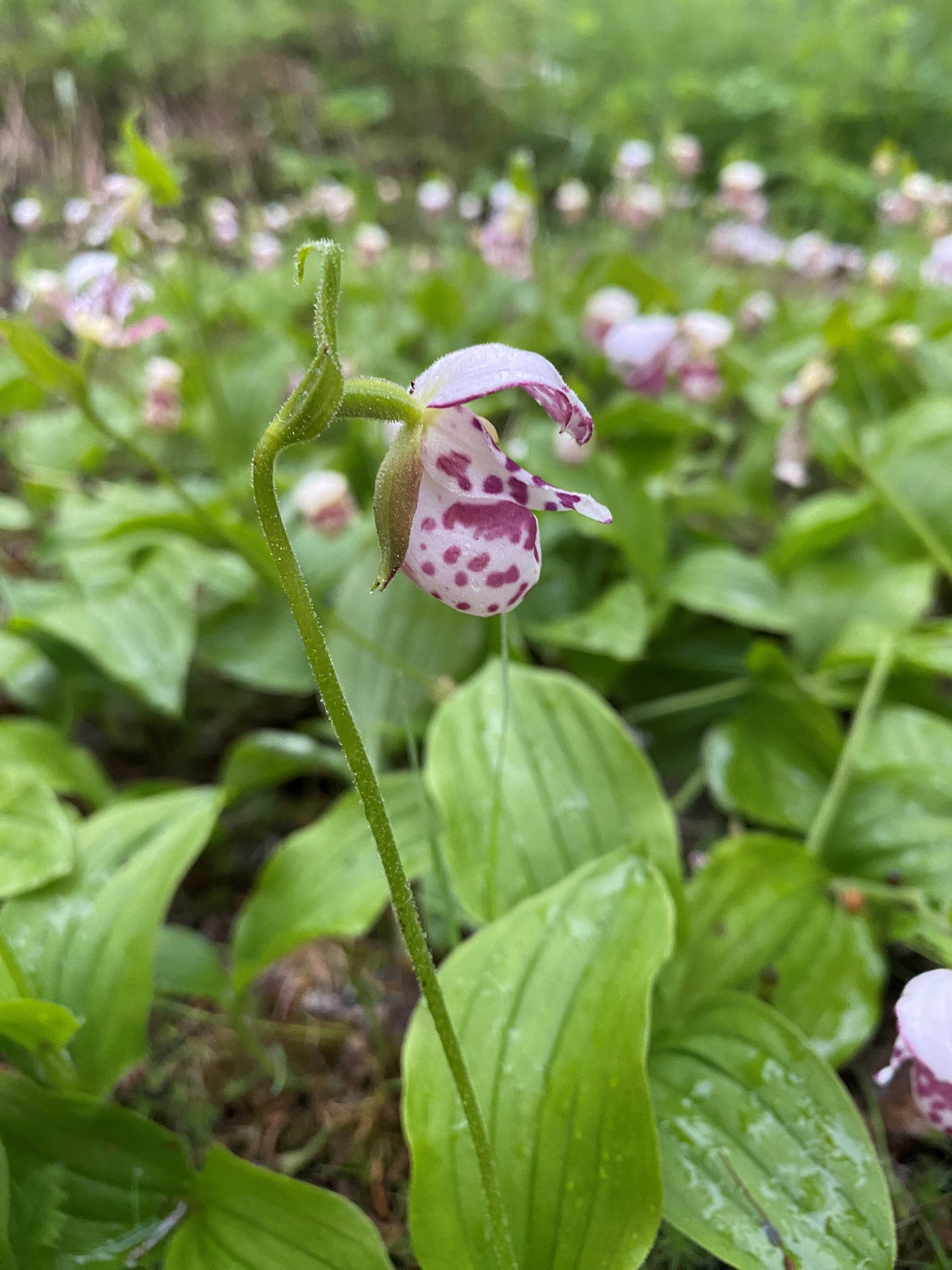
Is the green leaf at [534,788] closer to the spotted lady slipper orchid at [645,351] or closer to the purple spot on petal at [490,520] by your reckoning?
the purple spot on petal at [490,520]

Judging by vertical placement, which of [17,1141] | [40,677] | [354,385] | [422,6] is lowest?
[40,677]

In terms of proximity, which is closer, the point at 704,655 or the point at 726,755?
the point at 726,755

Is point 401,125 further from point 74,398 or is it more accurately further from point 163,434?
point 74,398

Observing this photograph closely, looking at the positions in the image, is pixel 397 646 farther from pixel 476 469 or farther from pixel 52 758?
pixel 476 469

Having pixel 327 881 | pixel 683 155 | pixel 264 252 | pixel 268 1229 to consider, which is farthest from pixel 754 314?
pixel 268 1229

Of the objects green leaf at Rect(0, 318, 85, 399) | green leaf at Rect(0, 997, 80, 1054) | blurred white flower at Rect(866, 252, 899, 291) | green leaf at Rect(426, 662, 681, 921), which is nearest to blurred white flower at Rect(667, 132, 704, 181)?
blurred white flower at Rect(866, 252, 899, 291)

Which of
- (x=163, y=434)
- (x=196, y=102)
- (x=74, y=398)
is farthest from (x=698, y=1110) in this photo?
(x=196, y=102)
